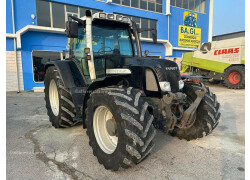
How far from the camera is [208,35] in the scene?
776 inches

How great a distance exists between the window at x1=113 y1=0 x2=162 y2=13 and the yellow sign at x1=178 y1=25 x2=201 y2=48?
10.3 ft

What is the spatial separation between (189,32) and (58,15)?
13.0 m

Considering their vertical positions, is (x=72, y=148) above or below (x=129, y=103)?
below

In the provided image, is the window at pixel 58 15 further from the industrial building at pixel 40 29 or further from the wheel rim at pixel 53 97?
the wheel rim at pixel 53 97

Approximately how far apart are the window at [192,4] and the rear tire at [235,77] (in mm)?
9660

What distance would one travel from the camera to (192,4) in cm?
1859

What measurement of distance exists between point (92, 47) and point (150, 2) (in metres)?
14.3

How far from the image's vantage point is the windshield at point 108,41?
341cm

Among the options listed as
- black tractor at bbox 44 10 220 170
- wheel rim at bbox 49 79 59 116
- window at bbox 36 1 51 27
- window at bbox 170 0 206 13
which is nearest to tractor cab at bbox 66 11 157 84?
black tractor at bbox 44 10 220 170

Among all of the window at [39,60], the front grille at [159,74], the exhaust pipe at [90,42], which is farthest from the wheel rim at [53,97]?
the window at [39,60]

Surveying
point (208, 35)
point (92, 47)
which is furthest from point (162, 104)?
point (208, 35)

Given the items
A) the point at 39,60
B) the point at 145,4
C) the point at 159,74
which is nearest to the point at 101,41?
the point at 159,74

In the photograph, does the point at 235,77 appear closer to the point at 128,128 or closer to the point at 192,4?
the point at 128,128

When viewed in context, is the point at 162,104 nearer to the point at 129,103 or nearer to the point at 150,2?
the point at 129,103
